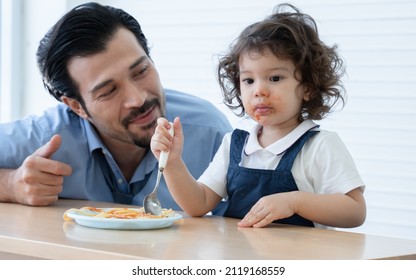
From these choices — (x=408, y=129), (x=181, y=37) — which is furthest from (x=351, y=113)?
(x=181, y=37)

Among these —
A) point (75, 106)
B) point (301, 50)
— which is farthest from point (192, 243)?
point (75, 106)

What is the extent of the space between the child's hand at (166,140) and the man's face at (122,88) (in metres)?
→ 0.46

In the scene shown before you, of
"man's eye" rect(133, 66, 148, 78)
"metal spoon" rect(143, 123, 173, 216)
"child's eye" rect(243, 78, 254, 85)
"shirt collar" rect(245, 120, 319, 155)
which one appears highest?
"child's eye" rect(243, 78, 254, 85)

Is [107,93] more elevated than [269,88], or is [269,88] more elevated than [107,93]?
[269,88]

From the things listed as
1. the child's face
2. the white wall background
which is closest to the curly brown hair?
the child's face

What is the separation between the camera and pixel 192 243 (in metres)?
1.27

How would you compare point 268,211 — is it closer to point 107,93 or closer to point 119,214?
point 119,214

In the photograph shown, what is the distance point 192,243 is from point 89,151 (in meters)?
0.96

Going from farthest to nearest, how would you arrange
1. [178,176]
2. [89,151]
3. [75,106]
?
[75,106], [89,151], [178,176]

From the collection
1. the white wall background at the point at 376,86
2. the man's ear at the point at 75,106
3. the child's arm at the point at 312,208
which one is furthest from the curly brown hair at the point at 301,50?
the white wall background at the point at 376,86

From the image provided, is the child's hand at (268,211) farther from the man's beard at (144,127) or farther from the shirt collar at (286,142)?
the man's beard at (144,127)

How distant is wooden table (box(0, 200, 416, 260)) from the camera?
1.18m

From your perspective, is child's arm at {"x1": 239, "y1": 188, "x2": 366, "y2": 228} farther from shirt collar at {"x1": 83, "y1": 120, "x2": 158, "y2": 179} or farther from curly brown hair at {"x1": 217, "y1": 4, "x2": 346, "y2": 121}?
shirt collar at {"x1": 83, "y1": 120, "x2": 158, "y2": 179}

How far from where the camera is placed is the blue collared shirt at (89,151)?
7.00ft
